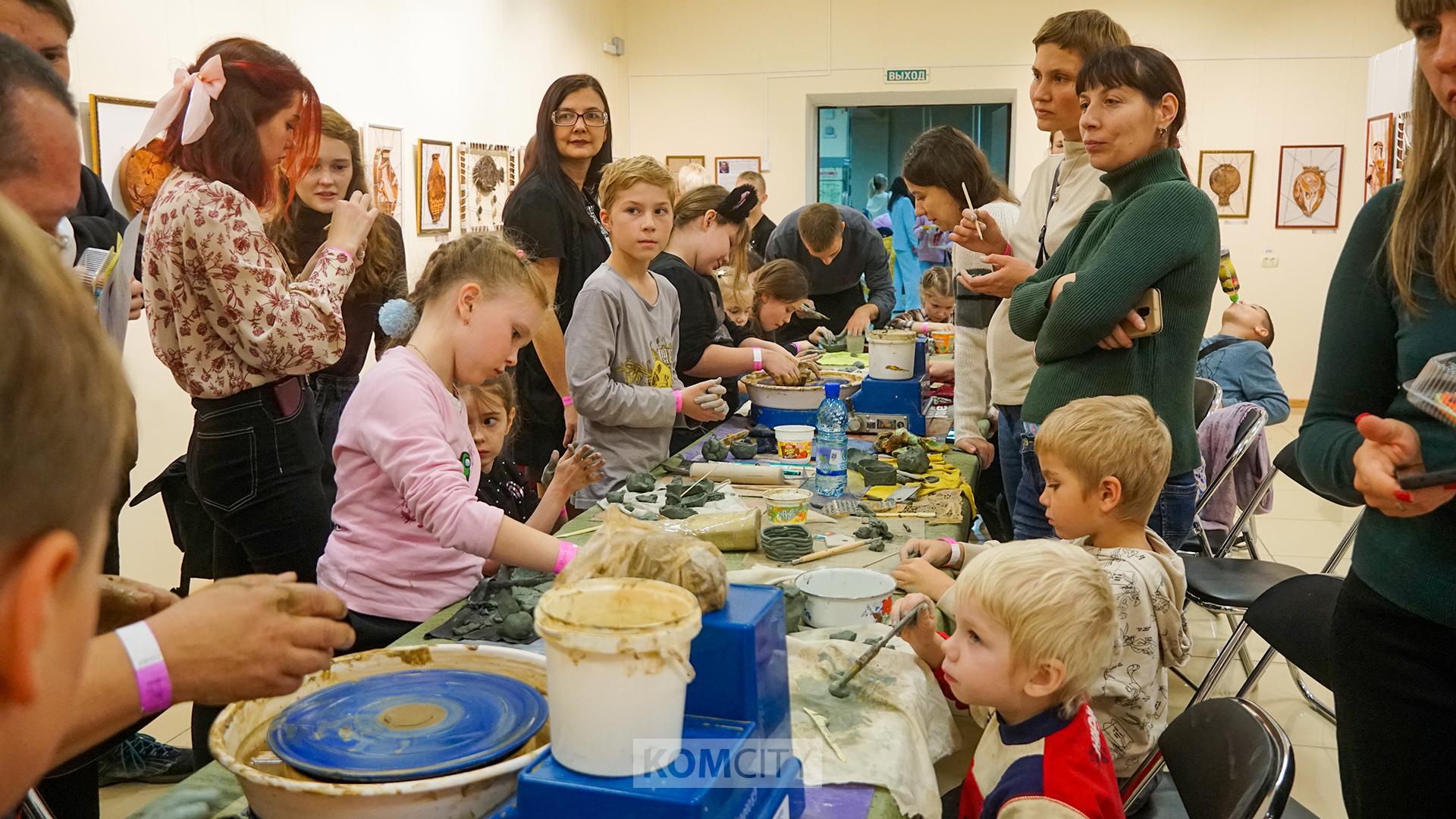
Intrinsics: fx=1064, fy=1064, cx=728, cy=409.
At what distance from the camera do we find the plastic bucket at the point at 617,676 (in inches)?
43.5

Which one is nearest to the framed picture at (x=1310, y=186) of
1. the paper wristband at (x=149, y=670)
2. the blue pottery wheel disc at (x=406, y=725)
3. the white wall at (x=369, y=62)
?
the white wall at (x=369, y=62)

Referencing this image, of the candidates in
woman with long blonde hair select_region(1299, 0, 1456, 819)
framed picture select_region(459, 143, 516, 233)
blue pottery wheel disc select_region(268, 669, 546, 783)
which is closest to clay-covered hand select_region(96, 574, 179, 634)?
blue pottery wheel disc select_region(268, 669, 546, 783)

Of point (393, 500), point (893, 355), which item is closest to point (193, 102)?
point (393, 500)

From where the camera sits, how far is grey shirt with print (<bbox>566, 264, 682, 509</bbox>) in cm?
337

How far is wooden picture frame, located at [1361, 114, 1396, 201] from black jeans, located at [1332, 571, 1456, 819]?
331 inches

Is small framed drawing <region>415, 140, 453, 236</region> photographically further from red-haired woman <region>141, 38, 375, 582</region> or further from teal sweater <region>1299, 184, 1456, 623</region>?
teal sweater <region>1299, 184, 1456, 623</region>

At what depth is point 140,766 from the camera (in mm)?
3352

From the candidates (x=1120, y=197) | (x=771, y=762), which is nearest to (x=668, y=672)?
(x=771, y=762)

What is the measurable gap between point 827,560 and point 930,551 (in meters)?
0.25

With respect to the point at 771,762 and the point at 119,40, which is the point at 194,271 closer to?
the point at 771,762

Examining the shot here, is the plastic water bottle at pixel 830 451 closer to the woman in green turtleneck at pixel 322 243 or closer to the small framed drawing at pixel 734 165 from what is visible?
the woman in green turtleneck at pixel 322 243

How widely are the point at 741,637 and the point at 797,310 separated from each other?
504 cm

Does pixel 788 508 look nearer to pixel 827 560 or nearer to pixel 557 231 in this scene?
pixel 827 560

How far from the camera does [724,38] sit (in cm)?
1084
